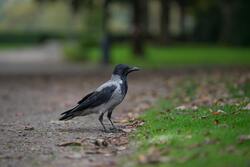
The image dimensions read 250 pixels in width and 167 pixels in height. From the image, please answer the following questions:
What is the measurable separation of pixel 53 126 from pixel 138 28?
1179 inches

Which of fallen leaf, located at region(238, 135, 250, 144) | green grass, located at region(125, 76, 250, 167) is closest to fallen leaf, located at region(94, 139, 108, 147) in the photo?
green grass, located at region(125, 76, 250, 167)

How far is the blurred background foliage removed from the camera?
141 feet

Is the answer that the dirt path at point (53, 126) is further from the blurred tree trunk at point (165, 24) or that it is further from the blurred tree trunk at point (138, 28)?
the blurred tree trunk at point (165, 24)

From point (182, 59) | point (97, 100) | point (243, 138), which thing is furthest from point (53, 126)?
point (182, 59)

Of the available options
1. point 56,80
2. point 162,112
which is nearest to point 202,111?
point 162,112

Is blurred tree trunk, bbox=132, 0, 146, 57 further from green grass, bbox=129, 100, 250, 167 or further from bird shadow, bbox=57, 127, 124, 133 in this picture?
bird shadow, bbox=57, 127, 124, 133

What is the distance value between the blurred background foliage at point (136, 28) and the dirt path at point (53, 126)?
389cm

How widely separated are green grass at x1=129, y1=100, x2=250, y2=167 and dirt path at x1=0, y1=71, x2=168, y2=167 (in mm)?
588

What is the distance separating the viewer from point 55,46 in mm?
71812

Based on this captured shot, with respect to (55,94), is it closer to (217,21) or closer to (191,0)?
(191,0)

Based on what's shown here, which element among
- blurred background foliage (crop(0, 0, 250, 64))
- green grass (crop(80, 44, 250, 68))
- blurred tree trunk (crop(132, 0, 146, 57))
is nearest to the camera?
green grass (crop(80, 44, 250, 68))

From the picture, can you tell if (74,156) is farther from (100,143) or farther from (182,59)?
(182,59)

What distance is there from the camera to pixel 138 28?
43719mm

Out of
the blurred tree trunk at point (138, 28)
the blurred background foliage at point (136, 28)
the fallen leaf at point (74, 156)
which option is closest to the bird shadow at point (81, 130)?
the fallen leaf at point (74, 156)
